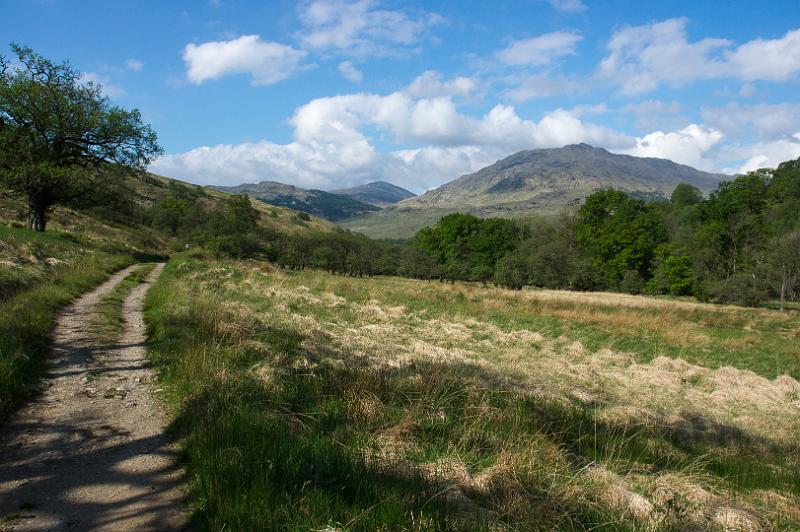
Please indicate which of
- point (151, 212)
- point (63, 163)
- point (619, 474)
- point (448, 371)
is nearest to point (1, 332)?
point (448, 371)

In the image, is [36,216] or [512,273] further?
[512,273]

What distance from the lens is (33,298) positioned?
10.9 metres

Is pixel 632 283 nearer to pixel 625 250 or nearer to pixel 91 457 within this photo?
pixel 625 250

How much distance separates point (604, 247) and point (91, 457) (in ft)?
278

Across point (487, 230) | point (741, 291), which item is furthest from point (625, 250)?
point (487, 230)

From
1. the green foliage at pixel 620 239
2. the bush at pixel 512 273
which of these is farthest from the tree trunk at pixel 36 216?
the green foliage at pixel 620 239

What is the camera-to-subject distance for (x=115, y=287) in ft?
55.5

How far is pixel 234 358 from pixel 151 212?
303 feet

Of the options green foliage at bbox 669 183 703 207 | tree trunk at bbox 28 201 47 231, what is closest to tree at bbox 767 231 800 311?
green foliage at bbox 669 183 703 207

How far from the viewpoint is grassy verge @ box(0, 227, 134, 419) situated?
5.97 meters

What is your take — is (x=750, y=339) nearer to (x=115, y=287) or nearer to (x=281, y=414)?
(x=281, y=414)

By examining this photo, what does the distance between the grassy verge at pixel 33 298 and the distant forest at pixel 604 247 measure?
2835 cm

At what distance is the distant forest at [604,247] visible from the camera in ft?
190

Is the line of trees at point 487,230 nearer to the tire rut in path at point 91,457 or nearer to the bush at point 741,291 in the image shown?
→ the bush at point 741,291
